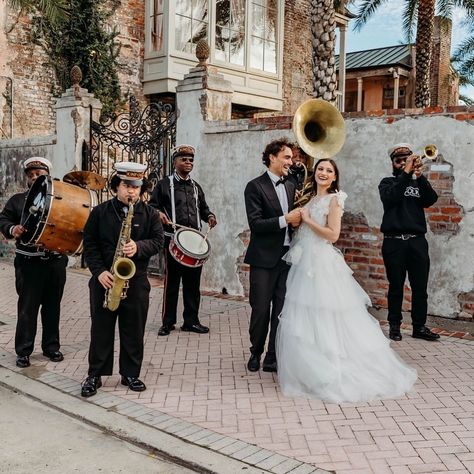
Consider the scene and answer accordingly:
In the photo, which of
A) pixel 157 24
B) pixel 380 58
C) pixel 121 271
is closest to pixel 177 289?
pixel 121 271

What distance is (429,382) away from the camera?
5629 mm

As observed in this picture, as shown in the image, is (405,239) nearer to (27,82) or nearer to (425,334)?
(425,334)

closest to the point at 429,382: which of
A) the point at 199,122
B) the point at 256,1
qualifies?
the point at 199,122

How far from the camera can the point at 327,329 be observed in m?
5.35

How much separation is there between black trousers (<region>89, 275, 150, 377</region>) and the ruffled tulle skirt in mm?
1232

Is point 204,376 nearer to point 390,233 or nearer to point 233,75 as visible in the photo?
point 390,233

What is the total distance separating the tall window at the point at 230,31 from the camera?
56.6 ft

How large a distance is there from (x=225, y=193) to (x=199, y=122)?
3.99ft

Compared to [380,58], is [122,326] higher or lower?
lower

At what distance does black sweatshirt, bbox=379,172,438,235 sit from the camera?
22.3ft

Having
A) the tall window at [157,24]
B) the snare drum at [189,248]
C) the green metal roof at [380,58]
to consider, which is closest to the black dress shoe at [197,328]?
the snare drum at [189,248]

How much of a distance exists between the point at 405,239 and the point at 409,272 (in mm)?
385

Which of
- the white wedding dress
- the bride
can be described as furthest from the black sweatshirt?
the white wedding dress

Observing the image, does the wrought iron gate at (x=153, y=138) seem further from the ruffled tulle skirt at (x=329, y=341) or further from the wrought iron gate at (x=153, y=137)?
the ruffled tulle skirt at (x=329, y=341)
